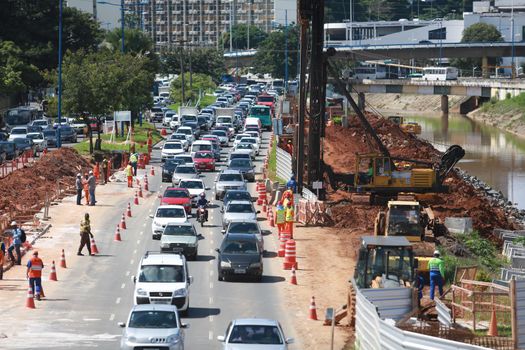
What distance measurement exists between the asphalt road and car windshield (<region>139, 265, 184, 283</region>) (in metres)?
1.12

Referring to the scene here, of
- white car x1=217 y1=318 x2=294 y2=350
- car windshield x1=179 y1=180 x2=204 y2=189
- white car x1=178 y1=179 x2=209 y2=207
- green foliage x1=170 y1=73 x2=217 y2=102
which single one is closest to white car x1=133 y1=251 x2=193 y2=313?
white car x1=217 y1=318 x2=294 y2=350

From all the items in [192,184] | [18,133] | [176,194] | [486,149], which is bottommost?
[486,149]

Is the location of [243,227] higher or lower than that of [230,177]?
lower

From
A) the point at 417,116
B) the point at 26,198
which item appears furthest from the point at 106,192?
the point at 417,116

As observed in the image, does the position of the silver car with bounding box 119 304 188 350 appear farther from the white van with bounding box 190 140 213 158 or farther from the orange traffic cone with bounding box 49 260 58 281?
the white van with bounding box 190 140 213 158

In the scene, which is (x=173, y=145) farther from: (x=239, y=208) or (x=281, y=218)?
(x=281, y=218)

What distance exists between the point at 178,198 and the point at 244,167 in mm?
15125

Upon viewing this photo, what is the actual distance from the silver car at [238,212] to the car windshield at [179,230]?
5.73 metres

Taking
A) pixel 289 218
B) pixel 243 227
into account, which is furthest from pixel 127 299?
pixel 289 218

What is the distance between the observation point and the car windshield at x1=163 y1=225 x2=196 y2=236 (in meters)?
44.5

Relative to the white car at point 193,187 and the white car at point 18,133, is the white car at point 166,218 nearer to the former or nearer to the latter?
the white car at point 193,187

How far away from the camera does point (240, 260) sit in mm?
40469

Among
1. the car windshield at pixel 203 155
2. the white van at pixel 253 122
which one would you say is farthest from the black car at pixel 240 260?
the white van at pixel 253 122

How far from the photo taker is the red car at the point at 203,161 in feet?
246
